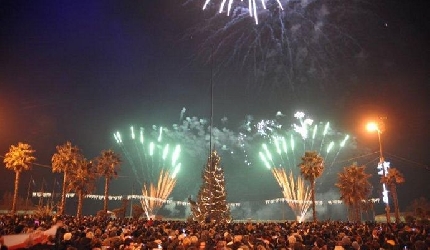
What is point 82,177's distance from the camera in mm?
58469

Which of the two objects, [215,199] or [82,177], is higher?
[82,177]

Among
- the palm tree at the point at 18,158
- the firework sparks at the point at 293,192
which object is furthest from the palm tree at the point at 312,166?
the palm tree at the point at 18,158

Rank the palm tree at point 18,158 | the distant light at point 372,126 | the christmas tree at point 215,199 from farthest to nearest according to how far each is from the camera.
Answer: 1. the christmas tree at point 215,199
2. the palm tree at point 18,158
3. the distant light at point 372,126

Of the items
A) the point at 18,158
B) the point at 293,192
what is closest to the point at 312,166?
the point at 293,192

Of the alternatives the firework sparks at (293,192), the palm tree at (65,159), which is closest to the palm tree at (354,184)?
the firework sparks at (293,192)

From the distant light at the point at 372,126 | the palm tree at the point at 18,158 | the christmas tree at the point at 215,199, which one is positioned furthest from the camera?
the christmas tree at the point at 215,199

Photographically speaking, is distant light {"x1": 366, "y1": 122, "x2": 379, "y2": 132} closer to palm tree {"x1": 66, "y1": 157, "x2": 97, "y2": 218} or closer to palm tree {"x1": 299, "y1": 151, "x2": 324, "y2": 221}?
palm tree {"x1": 299, "y1": 151, "x2": 324, "y2": 221}

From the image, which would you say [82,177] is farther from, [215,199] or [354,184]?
[354,184]

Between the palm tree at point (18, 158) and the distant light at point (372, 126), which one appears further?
the palm tree at point (18, 158)

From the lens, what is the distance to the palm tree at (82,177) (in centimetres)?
5841

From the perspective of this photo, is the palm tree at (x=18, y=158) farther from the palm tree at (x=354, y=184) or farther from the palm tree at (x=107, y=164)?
the palm tree at (x=354, y=184)

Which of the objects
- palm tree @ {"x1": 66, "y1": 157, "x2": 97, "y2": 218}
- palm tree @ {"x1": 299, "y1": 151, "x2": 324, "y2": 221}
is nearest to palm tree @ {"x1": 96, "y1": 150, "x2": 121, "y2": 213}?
palm tree @ {"x1": 66, "y1": 157, "x2": 97, "y2": 218}

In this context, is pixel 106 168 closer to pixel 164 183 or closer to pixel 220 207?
pixel 164 183

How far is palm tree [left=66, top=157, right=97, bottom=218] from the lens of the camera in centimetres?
5841
